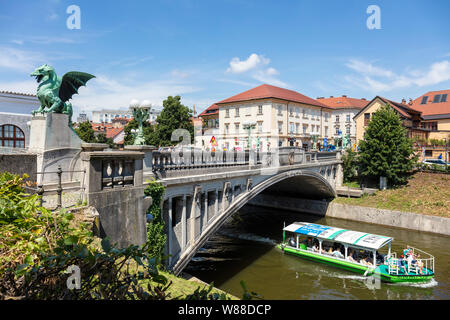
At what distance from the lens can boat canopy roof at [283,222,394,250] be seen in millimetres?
20867

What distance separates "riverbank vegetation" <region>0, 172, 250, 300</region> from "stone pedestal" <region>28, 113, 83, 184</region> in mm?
2601

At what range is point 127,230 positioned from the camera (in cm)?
862

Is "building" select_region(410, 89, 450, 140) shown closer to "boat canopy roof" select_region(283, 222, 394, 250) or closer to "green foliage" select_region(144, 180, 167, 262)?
"boat canopy roof" select_region(283, 222, 394, 250)

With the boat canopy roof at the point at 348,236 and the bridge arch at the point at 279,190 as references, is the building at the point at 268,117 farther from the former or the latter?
the boat canopy roof at the point at 348,236

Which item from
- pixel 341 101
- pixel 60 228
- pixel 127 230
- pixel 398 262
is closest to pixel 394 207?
pixel 398 262

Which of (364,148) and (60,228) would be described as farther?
(364,148)

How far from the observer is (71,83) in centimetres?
1138

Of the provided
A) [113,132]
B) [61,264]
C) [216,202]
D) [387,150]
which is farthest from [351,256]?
[113,132]

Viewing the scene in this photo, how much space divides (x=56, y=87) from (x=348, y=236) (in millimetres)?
19963

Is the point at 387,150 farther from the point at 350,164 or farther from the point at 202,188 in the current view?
the point at 202,188

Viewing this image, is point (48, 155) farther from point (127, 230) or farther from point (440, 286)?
point (440, 286)

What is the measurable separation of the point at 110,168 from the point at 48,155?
2529 millimetres

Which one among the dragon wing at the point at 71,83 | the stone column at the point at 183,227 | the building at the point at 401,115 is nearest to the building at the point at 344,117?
the building at the point at 401,115

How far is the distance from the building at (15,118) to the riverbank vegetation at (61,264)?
726 inches
